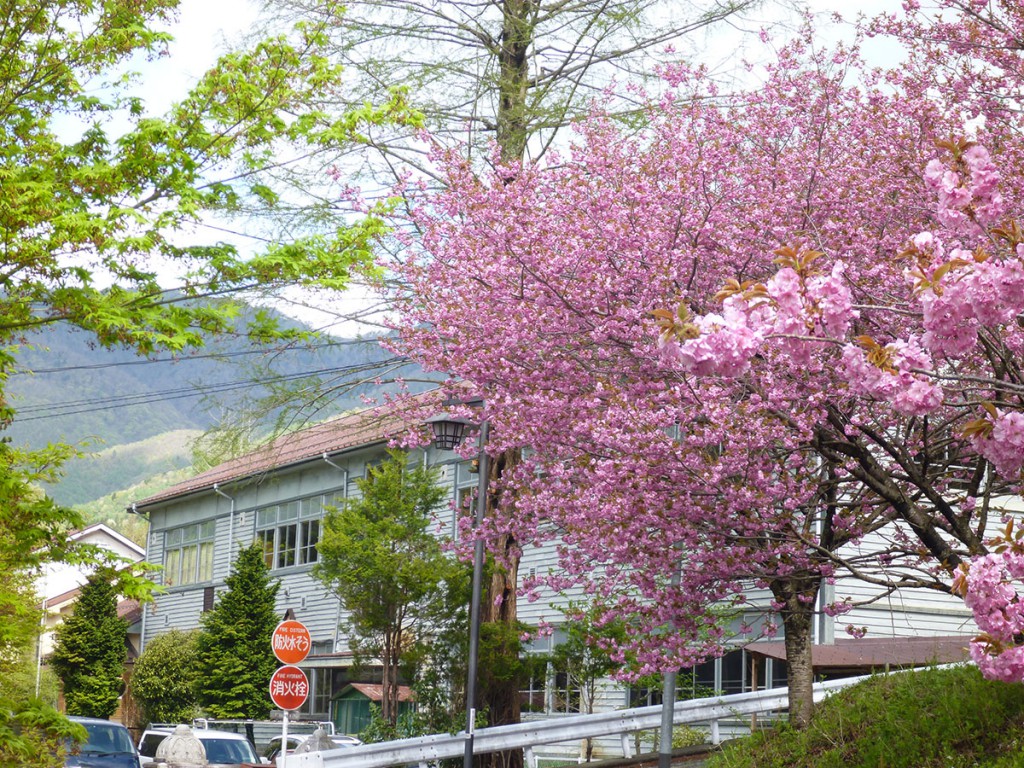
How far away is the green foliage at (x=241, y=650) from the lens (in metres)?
33.9

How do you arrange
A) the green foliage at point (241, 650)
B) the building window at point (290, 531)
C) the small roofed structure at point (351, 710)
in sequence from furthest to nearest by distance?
the building window at point (290, 531) < the small roofed structure at point (351, 710) < the green foliage at point (241, 650)

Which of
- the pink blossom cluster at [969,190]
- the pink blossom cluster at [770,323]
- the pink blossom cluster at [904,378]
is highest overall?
the pink blossom cluster at [969,190]

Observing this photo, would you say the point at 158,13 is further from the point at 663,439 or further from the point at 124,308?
the point at 663,439

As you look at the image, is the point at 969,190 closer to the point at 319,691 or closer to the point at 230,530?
the point at 319,691

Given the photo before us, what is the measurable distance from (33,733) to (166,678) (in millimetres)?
27344

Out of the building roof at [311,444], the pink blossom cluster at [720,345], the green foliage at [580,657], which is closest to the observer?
the pink blossom cluster at [720,345]

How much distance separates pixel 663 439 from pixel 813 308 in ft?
13.4

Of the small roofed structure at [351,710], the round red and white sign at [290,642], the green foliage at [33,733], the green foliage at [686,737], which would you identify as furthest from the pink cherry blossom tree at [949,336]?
the small roofed structure at [351,710]

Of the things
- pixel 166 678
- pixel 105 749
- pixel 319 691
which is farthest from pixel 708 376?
pixel 166 678

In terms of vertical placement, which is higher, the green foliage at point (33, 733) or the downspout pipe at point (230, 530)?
the downspout pipe at point (230, 530)

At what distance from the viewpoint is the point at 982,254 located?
235 inches

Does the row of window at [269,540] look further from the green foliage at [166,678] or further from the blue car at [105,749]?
the blue car at [105,749]

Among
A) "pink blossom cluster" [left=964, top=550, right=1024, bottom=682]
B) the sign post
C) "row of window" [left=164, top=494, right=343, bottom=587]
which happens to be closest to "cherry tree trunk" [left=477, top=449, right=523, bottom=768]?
the sign post

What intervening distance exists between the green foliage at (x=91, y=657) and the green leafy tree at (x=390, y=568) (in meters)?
23.8
